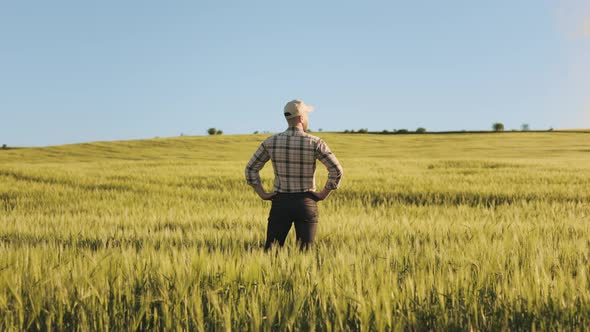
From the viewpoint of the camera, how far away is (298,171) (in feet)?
14.6

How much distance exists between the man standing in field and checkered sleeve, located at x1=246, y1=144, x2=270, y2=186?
86 mm

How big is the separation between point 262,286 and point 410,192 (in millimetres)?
9246

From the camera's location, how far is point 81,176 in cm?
1617

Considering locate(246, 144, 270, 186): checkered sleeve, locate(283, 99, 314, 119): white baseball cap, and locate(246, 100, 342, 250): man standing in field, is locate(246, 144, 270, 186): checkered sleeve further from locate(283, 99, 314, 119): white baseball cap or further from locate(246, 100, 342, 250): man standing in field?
locate(283, 99, 314, 119): white baseball cap

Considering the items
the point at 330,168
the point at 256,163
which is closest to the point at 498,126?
the point at 330,168

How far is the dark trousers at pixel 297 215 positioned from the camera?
4.47 metres

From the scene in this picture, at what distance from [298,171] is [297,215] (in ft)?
1.31

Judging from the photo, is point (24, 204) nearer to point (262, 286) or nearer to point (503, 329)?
point (262, 286)

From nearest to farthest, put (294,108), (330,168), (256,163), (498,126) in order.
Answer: (294,108) → (330,168) → (256,163) → (498,126)

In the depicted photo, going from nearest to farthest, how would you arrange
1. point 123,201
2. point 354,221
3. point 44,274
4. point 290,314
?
1. point 290,314
2. point 44,274
3. point 354,221
4. point 123,201

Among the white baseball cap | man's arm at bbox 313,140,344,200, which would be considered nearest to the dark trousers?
man's arm at bbox 313,140,344,200

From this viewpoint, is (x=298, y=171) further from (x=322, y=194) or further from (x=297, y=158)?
(x=322, y=194)

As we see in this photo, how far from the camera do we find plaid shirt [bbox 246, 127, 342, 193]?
14.6ft

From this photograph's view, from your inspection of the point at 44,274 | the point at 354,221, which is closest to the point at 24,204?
the point at 354,221
